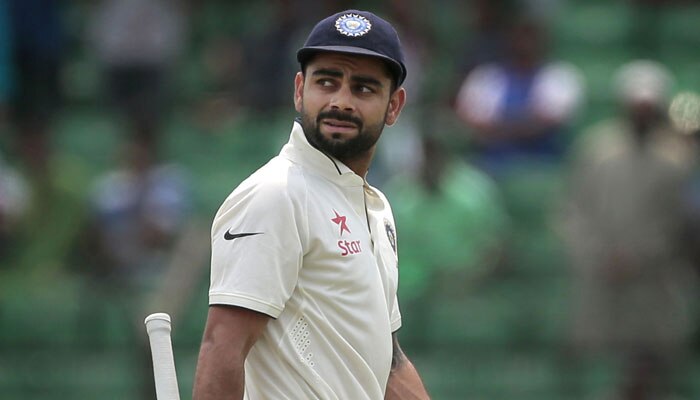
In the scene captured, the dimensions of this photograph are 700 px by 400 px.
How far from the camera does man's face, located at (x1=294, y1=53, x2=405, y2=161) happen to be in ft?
13.7

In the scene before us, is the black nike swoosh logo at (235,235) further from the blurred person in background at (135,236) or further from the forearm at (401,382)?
the blurred person in background at (135,236)

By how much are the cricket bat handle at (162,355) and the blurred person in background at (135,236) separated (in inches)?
228

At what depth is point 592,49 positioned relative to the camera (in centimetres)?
1284

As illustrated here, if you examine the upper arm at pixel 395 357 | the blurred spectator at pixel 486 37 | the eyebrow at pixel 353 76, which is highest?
the eyebrow at pixel 353 76

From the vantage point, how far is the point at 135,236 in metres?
10.0

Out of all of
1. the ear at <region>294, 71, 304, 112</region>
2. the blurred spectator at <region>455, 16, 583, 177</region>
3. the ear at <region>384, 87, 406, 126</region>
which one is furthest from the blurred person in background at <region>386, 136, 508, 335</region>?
the ear at <region>294, 71, 304, 112</region>

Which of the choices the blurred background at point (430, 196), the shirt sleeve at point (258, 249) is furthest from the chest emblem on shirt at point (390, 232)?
the blurred background at point (430, 196)

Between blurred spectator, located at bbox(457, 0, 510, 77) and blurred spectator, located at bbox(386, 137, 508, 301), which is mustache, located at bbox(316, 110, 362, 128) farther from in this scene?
blurred spectator, located at bbox(457, 0, 510, 77)

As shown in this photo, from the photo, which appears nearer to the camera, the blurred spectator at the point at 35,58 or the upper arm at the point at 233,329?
the upper arm at the point at 233,329

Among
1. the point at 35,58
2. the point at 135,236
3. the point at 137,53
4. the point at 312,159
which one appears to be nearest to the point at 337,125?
the point at 312,159

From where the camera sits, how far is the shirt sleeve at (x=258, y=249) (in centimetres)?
393

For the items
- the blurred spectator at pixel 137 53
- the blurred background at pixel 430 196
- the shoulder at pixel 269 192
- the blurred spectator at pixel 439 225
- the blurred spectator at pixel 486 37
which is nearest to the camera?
the shoulder at pixel 269 192

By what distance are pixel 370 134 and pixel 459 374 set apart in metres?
5.73

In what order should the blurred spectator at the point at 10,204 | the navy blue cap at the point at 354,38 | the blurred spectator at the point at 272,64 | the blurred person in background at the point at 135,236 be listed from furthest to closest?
1. the blurred spectator at the point at 272,64
2. the blurred spectator at the point at 10,204
3. the blurred person in background at the point at 135,236
4. the navy blue cap at the point at 354,38
